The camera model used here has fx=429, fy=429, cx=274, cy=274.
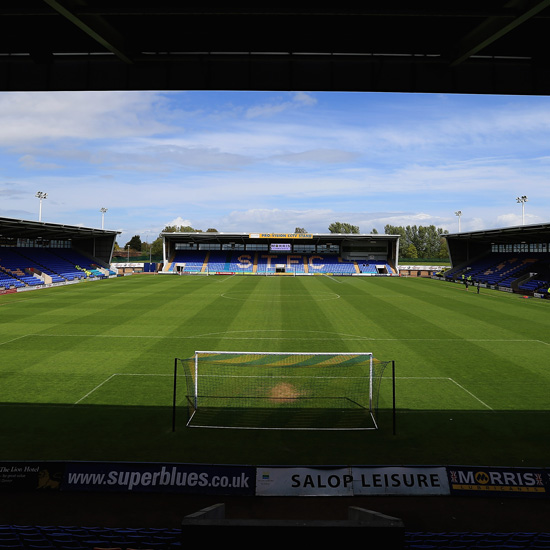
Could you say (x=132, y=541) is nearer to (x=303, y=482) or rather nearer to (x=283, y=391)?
(x=303, y=482)

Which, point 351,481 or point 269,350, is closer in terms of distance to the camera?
point 351,481

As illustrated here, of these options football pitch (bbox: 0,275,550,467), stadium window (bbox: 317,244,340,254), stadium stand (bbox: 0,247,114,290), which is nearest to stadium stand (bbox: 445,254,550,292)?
football pitch (bbox: 0,275,550,467)

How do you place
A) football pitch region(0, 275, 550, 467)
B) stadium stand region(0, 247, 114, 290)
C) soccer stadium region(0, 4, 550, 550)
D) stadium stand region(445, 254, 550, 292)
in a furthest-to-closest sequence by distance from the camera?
1. stadium stand region(445, 254, 550, 292)
2. stadium stand region(0, 247, 114, 290)
3. football pitch region(0, 275, 550, 467)
4. soccer stadium region(0, 4, 550, 550)

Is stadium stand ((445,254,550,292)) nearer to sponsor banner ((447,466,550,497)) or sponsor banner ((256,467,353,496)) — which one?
sponsor banner ((447,466,550,497))

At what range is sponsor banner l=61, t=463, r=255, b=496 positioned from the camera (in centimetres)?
928

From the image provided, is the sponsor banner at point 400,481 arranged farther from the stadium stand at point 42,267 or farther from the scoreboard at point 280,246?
the scoreboard at point 280,246

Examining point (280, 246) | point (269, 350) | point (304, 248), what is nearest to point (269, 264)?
point (280, 246)

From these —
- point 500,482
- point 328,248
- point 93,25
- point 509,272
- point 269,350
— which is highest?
point 93,25

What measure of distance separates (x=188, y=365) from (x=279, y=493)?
1081 cm

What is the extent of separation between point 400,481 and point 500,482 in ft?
6.99

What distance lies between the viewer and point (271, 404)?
14.6m

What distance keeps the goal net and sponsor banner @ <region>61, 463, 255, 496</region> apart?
3.38 m

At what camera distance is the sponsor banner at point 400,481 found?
365 inches

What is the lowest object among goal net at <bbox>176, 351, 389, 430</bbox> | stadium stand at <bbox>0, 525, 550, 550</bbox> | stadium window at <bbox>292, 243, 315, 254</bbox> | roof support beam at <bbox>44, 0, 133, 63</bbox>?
goal net at <bbox>176, 351, 389, 430</bbox>
